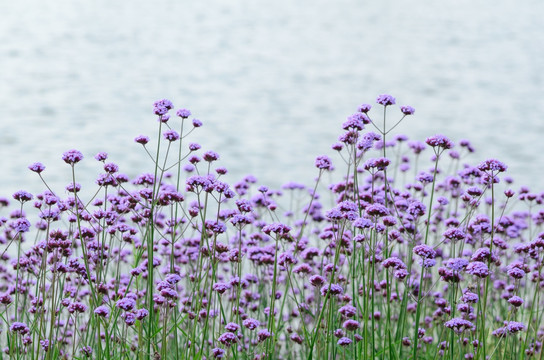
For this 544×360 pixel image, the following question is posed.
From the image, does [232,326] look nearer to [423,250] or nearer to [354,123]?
[423,250]

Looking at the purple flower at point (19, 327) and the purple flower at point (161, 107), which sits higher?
the purple flower at point (161, 107)

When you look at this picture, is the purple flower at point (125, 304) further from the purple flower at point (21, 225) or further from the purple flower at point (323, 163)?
the purple flower at point (323, 163)

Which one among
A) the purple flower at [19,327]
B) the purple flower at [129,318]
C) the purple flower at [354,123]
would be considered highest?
the purple flower at [354,123]

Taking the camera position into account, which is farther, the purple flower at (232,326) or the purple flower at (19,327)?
the purple flower at (19,327)

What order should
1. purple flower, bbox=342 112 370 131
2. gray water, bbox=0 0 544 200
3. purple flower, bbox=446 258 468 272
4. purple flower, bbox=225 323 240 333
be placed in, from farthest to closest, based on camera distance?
1. gray water, bbox=0 0 544 200
2. purple flower, bbox=342 112 370 131
3. purple flower, bbox=225 323 240 333
4. purple flower, bbox=446 258 468 272

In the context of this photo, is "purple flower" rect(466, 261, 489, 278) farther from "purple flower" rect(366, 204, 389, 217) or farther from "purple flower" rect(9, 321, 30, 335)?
"purple flower" rect(9, 321, 30, 335)

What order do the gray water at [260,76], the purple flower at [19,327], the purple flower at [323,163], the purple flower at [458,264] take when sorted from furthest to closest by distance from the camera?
1. the gray water at [260,76]
2. the purple flower at [323,163]
3. the purple flower at [19,327]
4. the purple flower at [458,264]

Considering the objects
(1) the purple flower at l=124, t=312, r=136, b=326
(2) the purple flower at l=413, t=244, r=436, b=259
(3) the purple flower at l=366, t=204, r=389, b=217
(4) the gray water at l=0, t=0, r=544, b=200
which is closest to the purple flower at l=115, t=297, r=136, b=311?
(1) the purple flower at l=124, t=312, r=136, b=326

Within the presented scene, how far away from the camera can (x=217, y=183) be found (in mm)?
3799

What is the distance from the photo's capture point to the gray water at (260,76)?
16531 millimetres

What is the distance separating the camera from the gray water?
1653 centimetres

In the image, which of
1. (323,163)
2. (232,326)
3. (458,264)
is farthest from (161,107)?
(458,264)

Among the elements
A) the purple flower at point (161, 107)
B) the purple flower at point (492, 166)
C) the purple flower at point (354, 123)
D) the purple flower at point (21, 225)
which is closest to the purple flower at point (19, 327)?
the purple flower at point (21, 225)

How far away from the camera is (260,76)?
25.7 m
